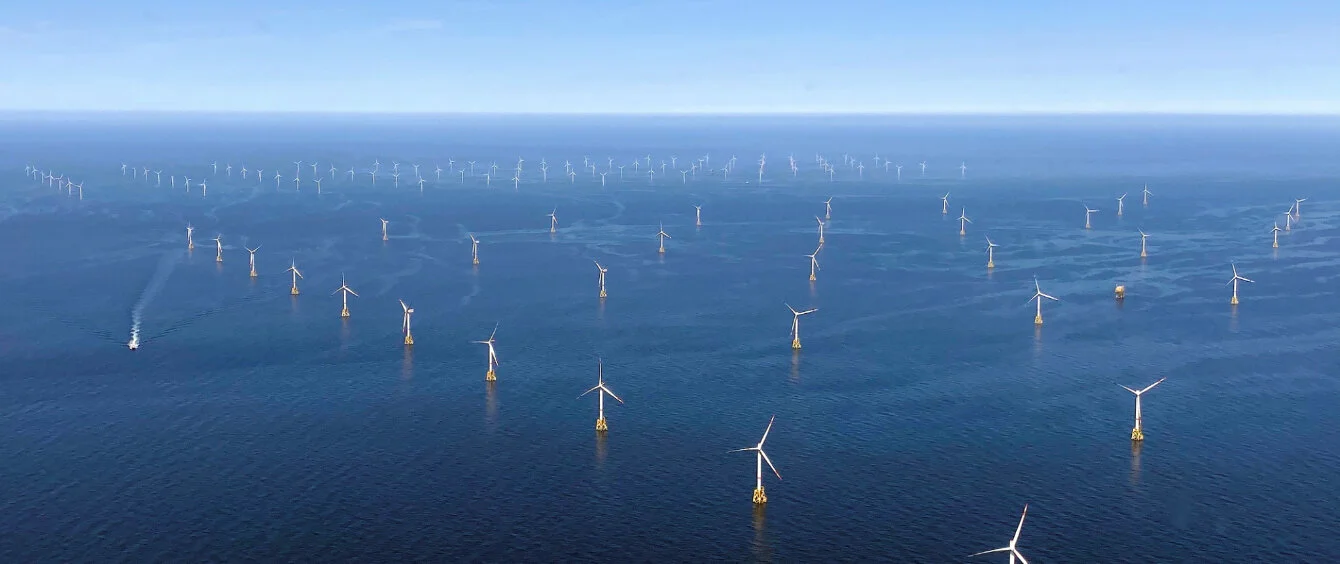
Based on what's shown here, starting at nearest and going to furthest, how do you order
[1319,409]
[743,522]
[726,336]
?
[743,522] → [1319,409] → [726,336]

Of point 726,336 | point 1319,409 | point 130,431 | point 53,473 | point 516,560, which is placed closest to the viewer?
point 516,560

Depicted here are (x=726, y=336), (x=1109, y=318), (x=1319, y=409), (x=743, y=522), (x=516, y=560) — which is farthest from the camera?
(x=1109, y=318)

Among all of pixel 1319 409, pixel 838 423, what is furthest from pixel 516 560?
pixel 1319 409

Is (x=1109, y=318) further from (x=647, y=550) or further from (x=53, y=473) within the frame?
(x=53, y=473)

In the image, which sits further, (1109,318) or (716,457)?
(1109,318)

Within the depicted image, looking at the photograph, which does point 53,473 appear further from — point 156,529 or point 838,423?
point 838,423

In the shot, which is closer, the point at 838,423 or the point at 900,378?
the point at 838,423

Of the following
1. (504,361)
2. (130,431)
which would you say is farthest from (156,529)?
(504,361)

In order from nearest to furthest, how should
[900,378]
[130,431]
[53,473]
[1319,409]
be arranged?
[53,473], [130,431], [1319,409], [900,378]
